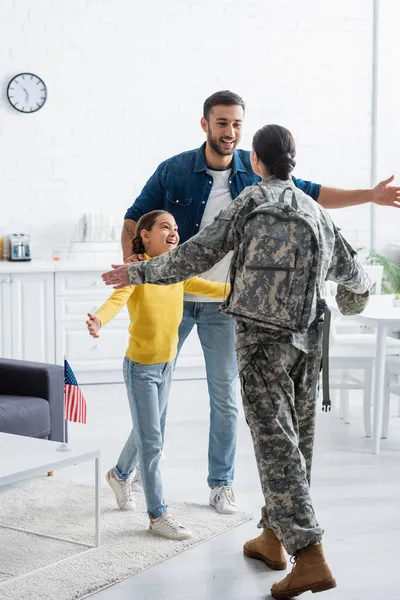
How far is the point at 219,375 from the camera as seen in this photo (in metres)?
3.46

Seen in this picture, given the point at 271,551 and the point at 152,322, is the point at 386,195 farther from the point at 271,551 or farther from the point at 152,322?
the point at 271,551

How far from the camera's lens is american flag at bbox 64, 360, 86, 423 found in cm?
333

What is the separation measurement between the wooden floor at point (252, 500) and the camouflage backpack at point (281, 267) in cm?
83

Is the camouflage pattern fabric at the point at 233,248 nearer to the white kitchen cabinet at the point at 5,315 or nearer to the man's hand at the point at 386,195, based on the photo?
the man's hand at the point at 386,195

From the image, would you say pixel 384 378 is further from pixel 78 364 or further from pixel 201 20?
pixel 201 20

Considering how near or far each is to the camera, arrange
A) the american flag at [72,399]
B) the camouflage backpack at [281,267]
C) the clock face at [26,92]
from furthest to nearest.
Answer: the clock face at [26,92], the american flag at [72,399], the camouflage backpack at [281,267]

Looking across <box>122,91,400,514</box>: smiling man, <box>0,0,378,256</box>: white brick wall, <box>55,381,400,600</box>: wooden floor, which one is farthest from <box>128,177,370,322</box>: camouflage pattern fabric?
<box>0,0,378,256</box>: white brick wall

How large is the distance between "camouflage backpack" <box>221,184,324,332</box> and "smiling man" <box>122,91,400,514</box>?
85 cm

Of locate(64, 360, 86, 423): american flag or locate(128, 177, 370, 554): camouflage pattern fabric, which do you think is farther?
locate(64, 360, 86, 423): american flag

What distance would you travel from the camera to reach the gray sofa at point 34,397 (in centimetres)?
371

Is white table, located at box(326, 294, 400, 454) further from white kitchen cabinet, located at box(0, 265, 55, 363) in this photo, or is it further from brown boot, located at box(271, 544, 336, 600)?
white kitchen cabinet, located at box(0, 265, 55, 363)

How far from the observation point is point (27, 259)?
6.16 m

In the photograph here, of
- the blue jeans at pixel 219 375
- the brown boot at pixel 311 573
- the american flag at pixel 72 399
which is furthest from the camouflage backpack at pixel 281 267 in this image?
the american flag at pixel 72 399

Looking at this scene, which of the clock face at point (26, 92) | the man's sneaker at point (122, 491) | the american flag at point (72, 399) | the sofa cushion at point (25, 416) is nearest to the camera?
the american flag at point (72, 399)
